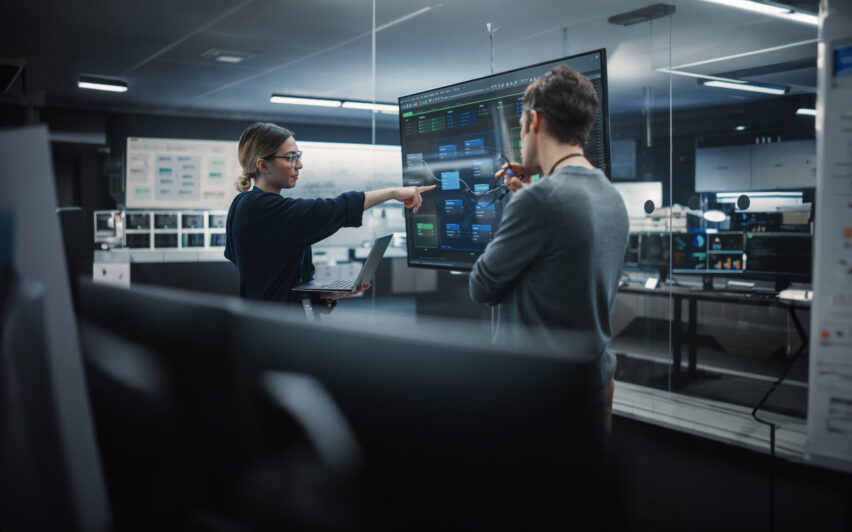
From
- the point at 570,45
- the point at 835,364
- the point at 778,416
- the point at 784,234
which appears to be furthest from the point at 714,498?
the point at 570,45

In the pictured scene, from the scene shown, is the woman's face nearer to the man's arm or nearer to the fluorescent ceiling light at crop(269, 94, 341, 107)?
the man's arm

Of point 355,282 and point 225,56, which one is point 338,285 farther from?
point 225,56

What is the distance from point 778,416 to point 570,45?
328 cm

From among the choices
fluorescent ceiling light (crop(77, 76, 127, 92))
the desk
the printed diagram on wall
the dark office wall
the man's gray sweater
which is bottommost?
the dark office wall

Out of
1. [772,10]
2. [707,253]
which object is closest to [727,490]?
[707,253]

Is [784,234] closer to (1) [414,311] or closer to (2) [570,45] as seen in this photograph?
(2) [570,45]

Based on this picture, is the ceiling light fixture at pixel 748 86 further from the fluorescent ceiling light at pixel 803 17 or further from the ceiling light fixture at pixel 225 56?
the ceiling light fixture at pixel 225 56

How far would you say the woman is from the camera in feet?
6.14

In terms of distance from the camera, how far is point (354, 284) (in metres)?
1.94

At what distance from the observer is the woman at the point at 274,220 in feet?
6.14

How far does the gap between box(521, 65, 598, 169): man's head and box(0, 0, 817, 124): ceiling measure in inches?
108

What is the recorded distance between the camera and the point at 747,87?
409 centimetres

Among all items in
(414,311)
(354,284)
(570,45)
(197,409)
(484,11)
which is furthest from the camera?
(414,311)

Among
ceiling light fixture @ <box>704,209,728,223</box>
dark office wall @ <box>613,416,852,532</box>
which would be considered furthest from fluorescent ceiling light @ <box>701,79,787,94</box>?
dark office wall @ <box>613,416,852,532</box>
